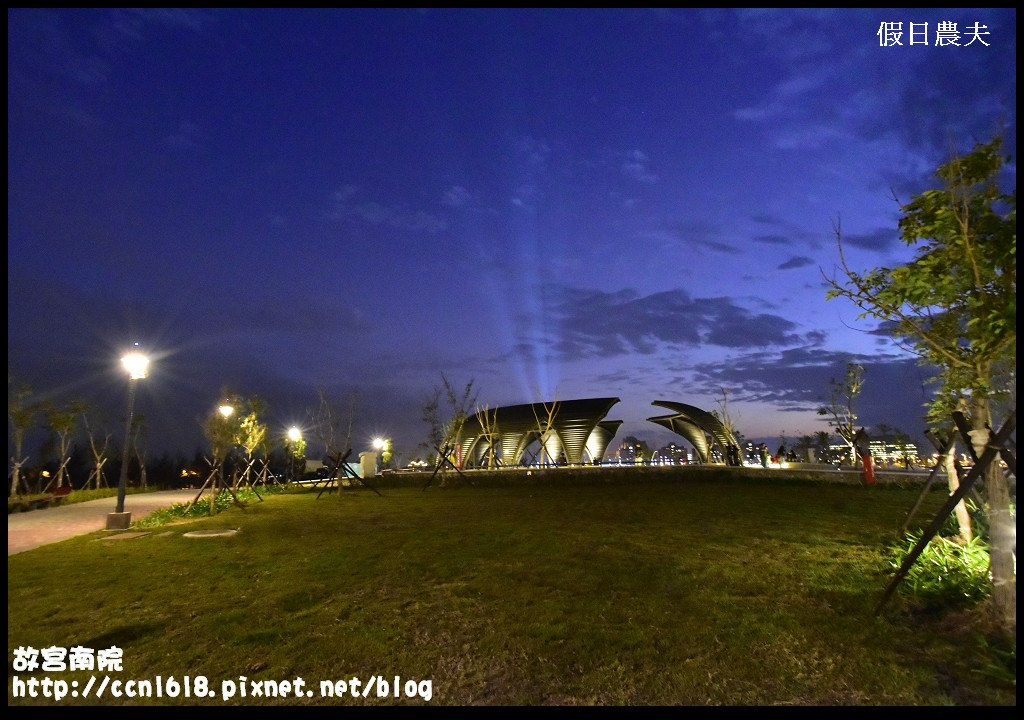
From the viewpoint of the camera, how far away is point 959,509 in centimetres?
696

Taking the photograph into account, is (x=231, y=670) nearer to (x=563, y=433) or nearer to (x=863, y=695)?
(x=863, y=695)

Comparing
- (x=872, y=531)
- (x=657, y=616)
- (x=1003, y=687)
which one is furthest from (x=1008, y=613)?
(x=872, y=531)

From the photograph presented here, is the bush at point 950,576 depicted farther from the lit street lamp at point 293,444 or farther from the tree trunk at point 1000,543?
the lit street lamp at point 293,444

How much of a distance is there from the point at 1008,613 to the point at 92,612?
9009 mm

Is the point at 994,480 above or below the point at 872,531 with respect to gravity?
above

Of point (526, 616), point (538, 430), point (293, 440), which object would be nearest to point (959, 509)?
point (526, 616)

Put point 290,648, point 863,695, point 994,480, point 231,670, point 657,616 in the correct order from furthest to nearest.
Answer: point 657,616 < point 994,480 < point 290,648 < point 231,670 < point 863,695

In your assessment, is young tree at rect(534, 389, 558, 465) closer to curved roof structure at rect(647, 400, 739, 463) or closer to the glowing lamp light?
curved roof structure at rect(647, 400, 739, 463)

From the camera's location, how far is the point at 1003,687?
352 cm

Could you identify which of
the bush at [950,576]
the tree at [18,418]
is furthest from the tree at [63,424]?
the bush at [950,576]

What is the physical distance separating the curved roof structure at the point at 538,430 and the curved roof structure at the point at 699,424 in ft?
17.6

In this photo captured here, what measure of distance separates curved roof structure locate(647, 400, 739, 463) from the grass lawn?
3060 centimetres

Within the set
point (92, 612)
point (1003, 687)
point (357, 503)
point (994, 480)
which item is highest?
point (994, 480)

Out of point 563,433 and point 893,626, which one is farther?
point 563,433
